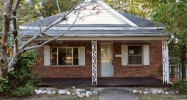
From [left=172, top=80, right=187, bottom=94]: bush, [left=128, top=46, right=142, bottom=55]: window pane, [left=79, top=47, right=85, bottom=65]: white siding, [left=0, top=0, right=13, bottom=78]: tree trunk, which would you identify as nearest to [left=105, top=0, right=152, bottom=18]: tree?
[left=128, top=46, right=142, bottom=55]: window pane

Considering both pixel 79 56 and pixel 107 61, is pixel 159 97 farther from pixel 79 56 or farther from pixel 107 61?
pixel 79 56

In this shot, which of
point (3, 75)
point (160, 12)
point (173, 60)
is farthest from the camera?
point (173, 60)

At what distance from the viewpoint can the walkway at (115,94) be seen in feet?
27.4

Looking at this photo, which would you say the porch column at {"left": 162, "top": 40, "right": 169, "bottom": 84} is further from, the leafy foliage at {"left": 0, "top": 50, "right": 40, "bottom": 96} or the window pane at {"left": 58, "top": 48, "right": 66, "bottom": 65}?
the leafy foliage at {"left": 0, "top": 50, "right": 40, "bottom": 96}

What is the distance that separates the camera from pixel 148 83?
1054 centimetres

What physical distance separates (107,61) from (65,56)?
8.93 ft

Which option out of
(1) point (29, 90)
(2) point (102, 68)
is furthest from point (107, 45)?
(1) point (29, 90)

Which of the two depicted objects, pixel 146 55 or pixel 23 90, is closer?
pixel 23 90

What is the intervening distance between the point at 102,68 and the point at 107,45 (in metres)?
1.52

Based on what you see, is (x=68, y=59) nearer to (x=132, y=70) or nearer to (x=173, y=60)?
(x=132, y=70)

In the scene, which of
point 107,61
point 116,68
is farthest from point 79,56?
point 116,68

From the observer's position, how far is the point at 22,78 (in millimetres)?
8867

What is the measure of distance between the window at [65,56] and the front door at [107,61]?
65.9 inches

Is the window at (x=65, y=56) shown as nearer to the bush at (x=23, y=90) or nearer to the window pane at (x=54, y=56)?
the window pane at (x=54, y=56)
